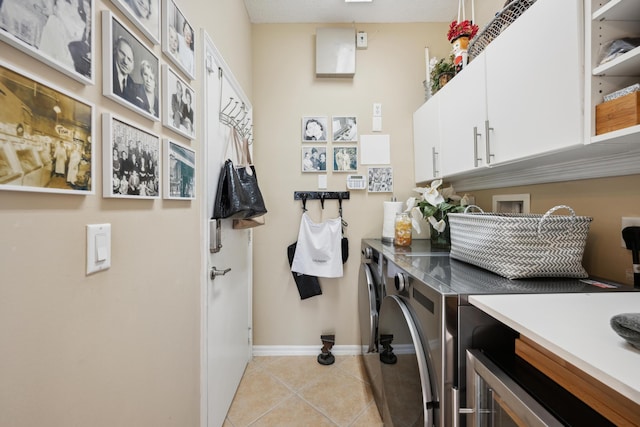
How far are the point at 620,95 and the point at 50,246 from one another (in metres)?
1.47

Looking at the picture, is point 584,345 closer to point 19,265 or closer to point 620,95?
point 620,95

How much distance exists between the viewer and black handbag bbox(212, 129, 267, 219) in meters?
1.28

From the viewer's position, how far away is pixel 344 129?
2.08m

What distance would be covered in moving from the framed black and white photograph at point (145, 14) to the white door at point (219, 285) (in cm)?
38

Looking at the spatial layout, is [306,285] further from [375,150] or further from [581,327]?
[581,327]

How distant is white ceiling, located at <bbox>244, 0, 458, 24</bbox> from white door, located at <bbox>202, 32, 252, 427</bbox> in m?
0.79

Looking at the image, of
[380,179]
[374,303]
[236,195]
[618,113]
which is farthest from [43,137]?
[380,179]

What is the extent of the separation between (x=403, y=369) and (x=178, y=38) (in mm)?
1530

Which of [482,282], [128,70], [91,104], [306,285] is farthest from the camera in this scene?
[306,285]

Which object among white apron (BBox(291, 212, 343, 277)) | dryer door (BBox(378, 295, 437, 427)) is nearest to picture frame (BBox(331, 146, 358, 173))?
white apron (BBox(291, 212, 343, 277))

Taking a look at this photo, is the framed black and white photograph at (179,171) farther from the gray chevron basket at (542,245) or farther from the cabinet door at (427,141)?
the cabinet door at (427,141)

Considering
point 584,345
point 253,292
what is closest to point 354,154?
point 253,292

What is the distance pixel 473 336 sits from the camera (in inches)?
26.6

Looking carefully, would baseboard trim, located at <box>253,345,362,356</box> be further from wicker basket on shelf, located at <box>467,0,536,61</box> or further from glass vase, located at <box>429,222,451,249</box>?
wicker basket on shelf, located at <box>467,0,536,61</box>
